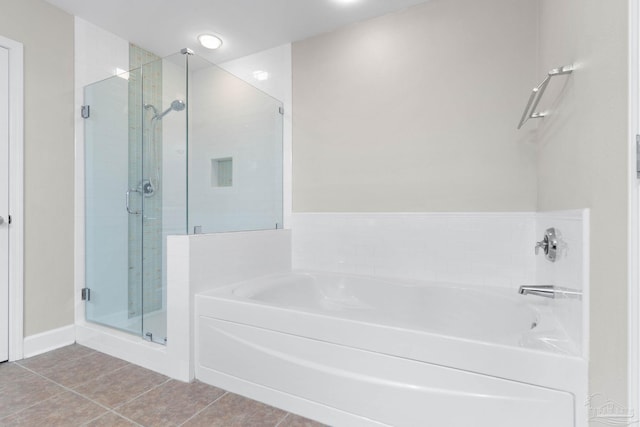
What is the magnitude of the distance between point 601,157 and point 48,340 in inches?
124

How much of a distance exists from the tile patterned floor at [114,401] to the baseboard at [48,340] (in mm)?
134

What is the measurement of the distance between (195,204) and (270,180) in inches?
33.0

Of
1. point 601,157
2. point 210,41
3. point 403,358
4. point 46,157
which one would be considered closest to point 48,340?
point 46,157

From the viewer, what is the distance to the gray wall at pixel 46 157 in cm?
208

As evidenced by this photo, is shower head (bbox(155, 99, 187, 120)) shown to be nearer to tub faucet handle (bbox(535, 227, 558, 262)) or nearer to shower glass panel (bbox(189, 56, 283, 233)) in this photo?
shower glass panel (bbox(189, 56, 283, 233))

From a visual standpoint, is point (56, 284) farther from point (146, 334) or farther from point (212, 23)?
point (212, 23)

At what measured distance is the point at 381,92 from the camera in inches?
93.3

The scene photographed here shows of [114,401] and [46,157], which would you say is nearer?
[114,401]

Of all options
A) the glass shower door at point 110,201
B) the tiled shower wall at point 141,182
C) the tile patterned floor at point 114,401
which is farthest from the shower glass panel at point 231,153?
the tile patterned floor at point 114,401

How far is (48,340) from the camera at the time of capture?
2168 millimetres

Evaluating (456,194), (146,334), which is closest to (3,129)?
(146,334)
